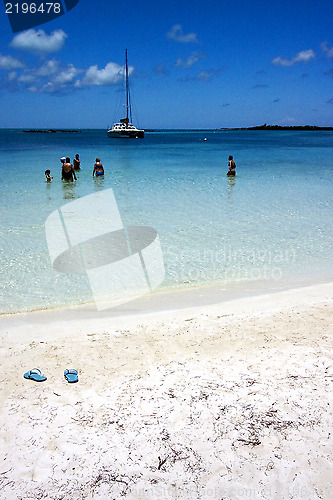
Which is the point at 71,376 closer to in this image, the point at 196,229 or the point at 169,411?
the point at 169,411

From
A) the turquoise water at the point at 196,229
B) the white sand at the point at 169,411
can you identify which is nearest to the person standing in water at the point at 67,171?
the turquoise water at the point at 196,229

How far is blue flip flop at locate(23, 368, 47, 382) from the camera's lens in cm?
380

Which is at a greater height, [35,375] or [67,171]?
[67,171]

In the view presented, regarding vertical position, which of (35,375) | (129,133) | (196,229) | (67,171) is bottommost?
(196,229)

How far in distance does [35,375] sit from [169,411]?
147 centimetres

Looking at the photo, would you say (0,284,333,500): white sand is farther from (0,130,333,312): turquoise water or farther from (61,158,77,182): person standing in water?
(61,158,77,182): person standing in water

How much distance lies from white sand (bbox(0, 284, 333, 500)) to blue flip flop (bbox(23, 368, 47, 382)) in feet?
0.27

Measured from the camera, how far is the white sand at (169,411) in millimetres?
2725

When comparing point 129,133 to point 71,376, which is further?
point 129,133

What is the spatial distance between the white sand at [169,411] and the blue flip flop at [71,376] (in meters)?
0.05

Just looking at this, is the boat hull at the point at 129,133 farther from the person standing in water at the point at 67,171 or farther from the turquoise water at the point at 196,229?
the person standing in water at the point at 67,171

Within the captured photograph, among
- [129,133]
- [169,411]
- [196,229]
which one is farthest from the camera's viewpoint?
[129,133]

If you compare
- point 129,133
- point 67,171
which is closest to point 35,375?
point 67,171

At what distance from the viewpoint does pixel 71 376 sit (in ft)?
12.6
